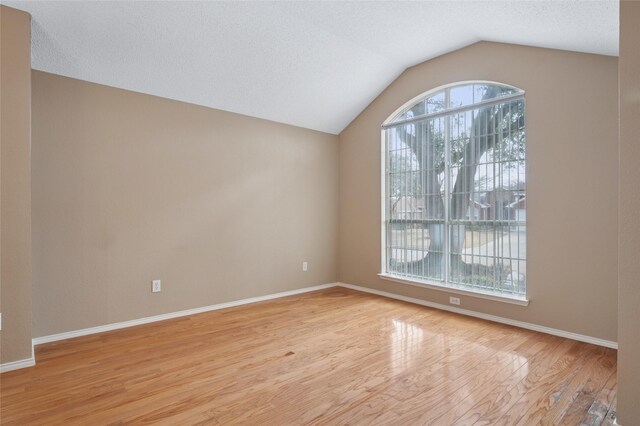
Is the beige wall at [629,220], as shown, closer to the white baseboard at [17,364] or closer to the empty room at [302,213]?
the empty room at [302,213]

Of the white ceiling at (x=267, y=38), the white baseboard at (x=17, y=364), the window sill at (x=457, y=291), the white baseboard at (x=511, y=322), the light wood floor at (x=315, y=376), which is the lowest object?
the light wood floor at (x=315, y=376)

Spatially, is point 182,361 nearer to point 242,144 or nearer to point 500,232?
point 242,144

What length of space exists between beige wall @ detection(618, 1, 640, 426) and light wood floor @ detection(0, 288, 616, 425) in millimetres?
249

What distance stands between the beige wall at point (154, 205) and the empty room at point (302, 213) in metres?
0.02

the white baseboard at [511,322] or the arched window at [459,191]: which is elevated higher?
the arched window at [459,191]

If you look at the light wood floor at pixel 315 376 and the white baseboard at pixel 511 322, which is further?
the white baseboard at pixel 511 322

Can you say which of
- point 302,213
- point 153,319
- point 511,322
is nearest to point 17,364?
point 153,319

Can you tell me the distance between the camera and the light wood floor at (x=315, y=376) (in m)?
1.85

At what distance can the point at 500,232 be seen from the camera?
346cm

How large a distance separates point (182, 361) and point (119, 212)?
5.44ft

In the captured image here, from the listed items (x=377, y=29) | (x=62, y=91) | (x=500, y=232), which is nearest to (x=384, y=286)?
(x=500, y=232)

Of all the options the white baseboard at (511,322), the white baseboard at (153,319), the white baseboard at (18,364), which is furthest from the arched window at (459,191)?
the white baseboard at (18,364)

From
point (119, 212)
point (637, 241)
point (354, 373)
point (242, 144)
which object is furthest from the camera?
point (242, 144)

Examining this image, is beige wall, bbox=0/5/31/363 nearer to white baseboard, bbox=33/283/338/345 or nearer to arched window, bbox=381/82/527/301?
white baseboard, bbox=33/283/338/345
